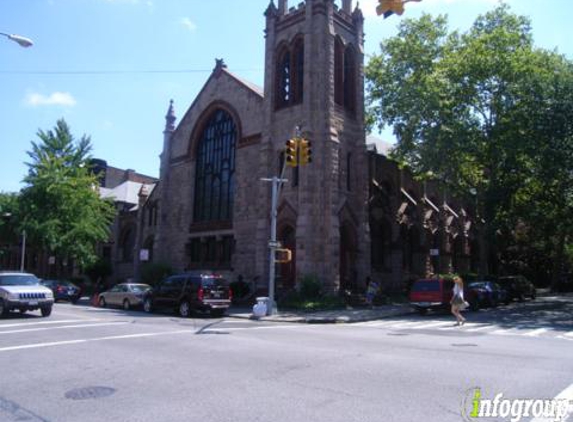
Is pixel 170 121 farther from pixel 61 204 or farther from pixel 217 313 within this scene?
pixel 217 313

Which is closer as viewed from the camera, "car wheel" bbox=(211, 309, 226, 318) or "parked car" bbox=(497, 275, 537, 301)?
"car wheel" bbox=(211, 309, 226, 318)

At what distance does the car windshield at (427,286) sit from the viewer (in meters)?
22.8

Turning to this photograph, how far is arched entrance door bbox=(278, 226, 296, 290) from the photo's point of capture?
27797 mm

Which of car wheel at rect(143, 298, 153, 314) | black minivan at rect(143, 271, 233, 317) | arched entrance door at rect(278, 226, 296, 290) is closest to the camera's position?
black minivan at rect(143, 271, 233, 317)

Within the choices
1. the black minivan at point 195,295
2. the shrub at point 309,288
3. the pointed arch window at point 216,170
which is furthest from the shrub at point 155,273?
the shrub at point 309,288

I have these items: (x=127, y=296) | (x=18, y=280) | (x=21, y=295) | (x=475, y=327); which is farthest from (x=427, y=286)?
(x=18, y=280)

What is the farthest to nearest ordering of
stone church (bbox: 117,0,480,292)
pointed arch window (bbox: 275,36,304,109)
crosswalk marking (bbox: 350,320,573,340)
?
pointed arch window (bbox: 275,36,304,109), stone church (bbox: 117,0,480,292), crosswalk marking (bbox: 350,320,573,340)

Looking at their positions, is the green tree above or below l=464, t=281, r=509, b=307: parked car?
above

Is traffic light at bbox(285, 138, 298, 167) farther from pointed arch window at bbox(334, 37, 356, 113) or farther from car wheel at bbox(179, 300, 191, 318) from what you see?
pointed arch window at bbox(334, 37, 356, 113)

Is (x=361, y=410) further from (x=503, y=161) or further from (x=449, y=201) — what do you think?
(x=449, y=201)

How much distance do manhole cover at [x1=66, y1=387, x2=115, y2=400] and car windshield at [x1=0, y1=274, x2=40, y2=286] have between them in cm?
1440

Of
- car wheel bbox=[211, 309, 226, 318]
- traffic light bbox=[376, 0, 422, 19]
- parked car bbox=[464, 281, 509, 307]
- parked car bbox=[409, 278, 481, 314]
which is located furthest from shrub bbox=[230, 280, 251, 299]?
traffic light bbox=[376, 0, 422, 19]

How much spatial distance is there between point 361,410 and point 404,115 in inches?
1082

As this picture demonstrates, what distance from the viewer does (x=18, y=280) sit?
1959cm
